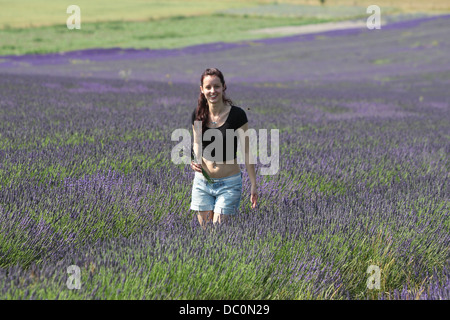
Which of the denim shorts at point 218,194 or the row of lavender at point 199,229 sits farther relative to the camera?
the denim shorts at point 218,194

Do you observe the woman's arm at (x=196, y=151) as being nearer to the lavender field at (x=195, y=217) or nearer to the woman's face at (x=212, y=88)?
the woman's face at (x=212, y=88)

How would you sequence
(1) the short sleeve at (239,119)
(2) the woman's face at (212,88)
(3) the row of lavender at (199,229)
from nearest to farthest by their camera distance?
(3) the row of lavender at (199,229), (2) the woman's face at (212,88), (1) the short sleeve at (239,119)

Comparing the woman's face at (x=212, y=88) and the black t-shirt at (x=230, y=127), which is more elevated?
the woman's face at (x=212, y=88)

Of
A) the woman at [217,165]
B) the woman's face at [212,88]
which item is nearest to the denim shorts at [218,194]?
the woman at [217,165]

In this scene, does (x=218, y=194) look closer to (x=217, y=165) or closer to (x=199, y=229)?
(x=217, y=165)

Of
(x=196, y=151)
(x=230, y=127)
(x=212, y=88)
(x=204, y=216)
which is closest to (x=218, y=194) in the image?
(x=204, y=216)

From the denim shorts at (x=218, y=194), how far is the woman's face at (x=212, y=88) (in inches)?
19.4

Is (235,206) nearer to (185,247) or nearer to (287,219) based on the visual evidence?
(287,219)

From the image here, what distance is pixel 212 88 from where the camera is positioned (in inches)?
128

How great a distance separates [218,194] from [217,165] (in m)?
0.19

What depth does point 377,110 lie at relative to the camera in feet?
41.4

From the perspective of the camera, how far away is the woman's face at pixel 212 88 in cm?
322

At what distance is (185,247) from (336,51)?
36.4 meters
